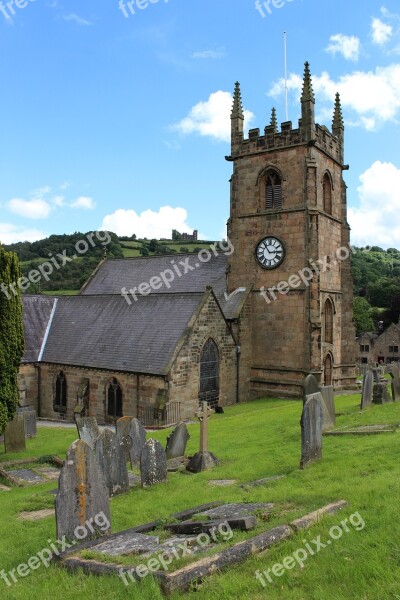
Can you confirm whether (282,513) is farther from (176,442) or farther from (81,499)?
(176,442)

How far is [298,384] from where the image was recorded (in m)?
29.3

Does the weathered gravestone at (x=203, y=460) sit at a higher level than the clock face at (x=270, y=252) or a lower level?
lower

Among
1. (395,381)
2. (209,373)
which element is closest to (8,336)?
(209,373)

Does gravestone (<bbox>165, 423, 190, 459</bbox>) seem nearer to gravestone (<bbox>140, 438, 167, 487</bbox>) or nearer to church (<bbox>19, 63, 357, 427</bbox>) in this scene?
gravestone (<bbox>140, 438, 167, 487</bbox>)

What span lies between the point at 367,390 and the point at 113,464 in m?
11.9

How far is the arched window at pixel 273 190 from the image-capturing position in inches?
1203

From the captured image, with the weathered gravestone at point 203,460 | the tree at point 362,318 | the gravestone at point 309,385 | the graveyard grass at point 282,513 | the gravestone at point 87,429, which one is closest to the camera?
the graveyard grass at point 282,513

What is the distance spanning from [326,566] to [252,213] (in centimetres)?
2653

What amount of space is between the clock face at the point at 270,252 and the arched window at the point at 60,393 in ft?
44.9

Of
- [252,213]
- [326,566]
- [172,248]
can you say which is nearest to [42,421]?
[252,213]

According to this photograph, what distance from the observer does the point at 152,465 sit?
40.7 ft

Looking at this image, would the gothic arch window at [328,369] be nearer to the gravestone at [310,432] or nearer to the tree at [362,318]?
the gravestone at [310,432]

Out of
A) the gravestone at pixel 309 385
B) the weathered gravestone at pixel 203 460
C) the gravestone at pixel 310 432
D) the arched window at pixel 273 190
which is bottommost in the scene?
the weathered gravestone at pixel 203 460

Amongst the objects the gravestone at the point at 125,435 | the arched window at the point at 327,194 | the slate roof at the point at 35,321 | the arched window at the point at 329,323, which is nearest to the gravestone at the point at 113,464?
the gravestone at the point at 125,435
